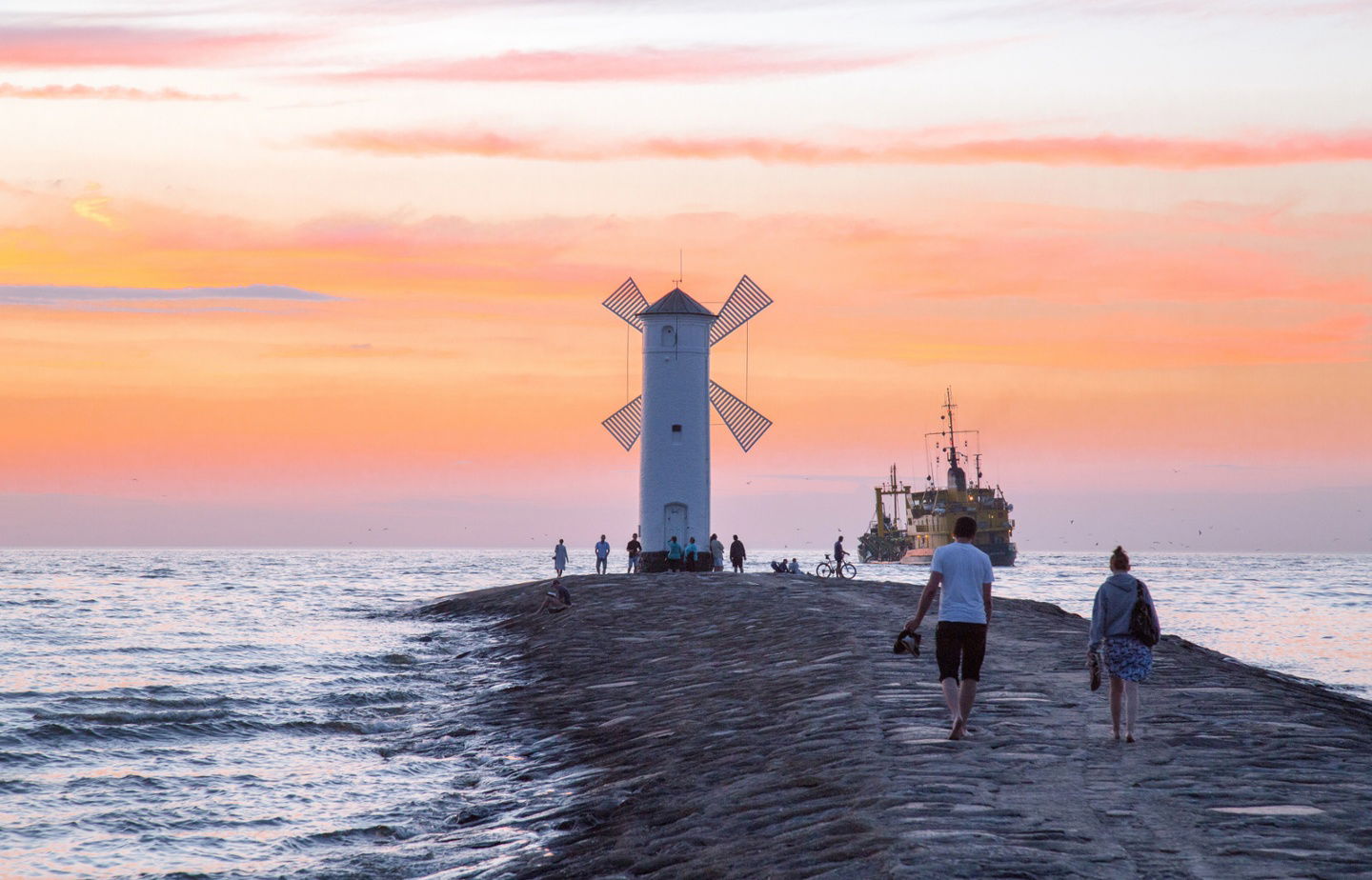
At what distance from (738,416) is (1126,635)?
38993 millimetres

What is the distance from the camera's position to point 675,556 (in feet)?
136

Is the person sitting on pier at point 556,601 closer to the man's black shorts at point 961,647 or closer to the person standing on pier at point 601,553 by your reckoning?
the person standing on pier at point 601,553

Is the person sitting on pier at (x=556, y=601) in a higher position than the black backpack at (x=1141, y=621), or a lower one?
lower

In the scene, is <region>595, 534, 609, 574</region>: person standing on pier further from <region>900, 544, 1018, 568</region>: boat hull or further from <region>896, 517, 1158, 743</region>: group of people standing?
<region>900, 544, 1018, 568</region>: boat hull

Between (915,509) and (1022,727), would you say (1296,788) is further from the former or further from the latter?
(915,509)

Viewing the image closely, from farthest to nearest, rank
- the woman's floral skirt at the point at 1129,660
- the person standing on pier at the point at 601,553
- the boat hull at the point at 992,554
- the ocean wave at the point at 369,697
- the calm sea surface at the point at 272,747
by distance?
the boat hull at the point at 992,554 → the person standing on pier at the point at 601,553 → the ocean wave at the point at 369,697 → the calm sea surface at the point at 272,747 → the woman's floral skirt at the point at 1129,660

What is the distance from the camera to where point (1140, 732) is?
12.1 meters

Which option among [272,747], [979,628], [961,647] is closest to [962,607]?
[979,628]

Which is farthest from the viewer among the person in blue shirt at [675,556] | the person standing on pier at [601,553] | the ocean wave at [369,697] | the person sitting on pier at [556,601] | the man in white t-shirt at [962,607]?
the person standing on pier at [601,553]

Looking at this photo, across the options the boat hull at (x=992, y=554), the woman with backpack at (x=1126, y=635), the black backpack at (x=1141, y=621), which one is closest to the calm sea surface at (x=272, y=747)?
the woman with backpack at (x=1126, y=635)

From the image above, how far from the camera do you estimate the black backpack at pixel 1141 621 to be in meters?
11.5

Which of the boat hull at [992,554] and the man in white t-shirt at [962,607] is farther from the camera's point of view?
the boat hull at [992,554]

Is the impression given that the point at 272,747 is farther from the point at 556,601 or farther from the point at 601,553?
the point at 601,553

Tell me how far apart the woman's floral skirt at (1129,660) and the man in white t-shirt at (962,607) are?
3.90 feet
